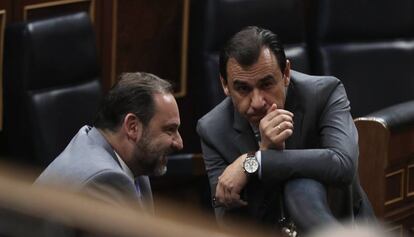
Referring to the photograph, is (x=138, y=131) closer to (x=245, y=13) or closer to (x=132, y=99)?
(x=132, y=99)

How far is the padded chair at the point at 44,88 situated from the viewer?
1.19m

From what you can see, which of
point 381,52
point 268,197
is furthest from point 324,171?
point 381,52

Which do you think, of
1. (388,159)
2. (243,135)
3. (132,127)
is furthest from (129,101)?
(388,159)

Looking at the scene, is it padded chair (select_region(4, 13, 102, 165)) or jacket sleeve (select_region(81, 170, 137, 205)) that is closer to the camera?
jacket sleeve (select_region(81, 170, 137, 205))

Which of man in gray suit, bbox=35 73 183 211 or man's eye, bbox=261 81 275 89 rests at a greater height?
man's eye, bbox=261 81 275 89

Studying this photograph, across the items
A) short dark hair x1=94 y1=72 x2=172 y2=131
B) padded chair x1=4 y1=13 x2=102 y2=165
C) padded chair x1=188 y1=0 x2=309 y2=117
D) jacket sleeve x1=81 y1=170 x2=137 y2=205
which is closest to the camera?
jacket sleeve x1=81 y1=170 x2=137 y2=205

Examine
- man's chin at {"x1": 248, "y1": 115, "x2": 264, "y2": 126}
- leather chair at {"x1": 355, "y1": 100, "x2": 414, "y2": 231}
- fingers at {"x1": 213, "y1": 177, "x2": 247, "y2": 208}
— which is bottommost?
leather chair at {"x1": 355, "y1": 100, "x2": 414, "y2": 231}

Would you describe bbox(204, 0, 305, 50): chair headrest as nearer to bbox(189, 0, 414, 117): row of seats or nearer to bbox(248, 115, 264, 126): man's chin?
bbox(189, 0, 414, 117): row of seats

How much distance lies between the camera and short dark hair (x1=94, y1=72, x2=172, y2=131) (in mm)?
917

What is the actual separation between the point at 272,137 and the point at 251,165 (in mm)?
36

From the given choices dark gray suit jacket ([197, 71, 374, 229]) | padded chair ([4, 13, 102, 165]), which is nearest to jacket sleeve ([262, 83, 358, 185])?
dark gray suit jacket ([197, 71, 374, 229])

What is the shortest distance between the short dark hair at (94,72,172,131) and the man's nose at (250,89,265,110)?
0.09 meters

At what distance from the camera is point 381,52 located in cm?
154

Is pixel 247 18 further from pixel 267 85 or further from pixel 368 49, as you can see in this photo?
pixel 267 85
